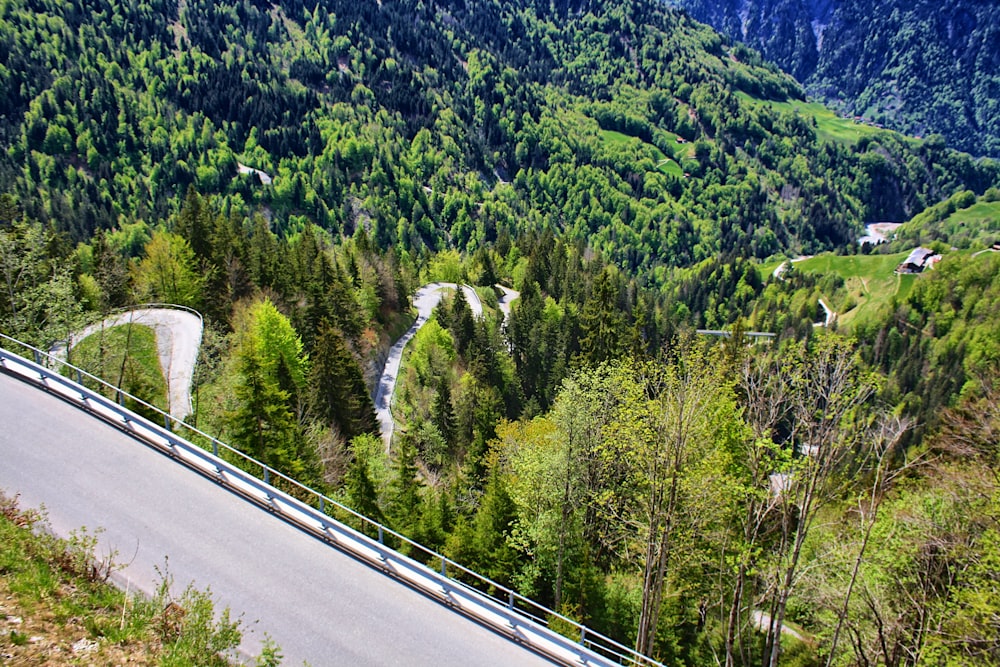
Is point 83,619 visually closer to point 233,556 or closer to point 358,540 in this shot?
point 233,556

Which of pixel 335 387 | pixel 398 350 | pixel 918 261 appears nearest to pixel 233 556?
pixel 335 387

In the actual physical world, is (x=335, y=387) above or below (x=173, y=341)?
below

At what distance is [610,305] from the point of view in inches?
3027

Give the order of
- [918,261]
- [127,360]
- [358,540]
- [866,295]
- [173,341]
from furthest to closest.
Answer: [918,261]
[866,295]
[173,341]
[127,360]
[358,540]

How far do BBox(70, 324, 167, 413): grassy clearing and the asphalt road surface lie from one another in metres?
13.7

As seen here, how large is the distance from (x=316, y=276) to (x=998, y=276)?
182 meters

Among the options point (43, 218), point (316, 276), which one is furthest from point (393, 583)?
point (43, 218)

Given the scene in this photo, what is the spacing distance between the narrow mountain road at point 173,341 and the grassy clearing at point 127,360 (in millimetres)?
470

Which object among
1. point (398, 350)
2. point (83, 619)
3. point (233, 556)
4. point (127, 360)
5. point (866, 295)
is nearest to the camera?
point (83, 619)

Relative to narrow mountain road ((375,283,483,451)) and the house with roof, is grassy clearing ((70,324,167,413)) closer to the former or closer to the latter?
narrow mountain road ((375,283,483,451))

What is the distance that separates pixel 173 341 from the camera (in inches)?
1694

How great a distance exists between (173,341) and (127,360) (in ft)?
20.9

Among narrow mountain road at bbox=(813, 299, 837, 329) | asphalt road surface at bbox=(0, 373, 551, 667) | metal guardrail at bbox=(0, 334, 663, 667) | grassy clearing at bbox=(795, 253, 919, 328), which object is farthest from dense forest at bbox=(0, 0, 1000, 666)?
narrow mountain road at bbox=(813, 299, 837, 329)

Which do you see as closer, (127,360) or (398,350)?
(127,360)
